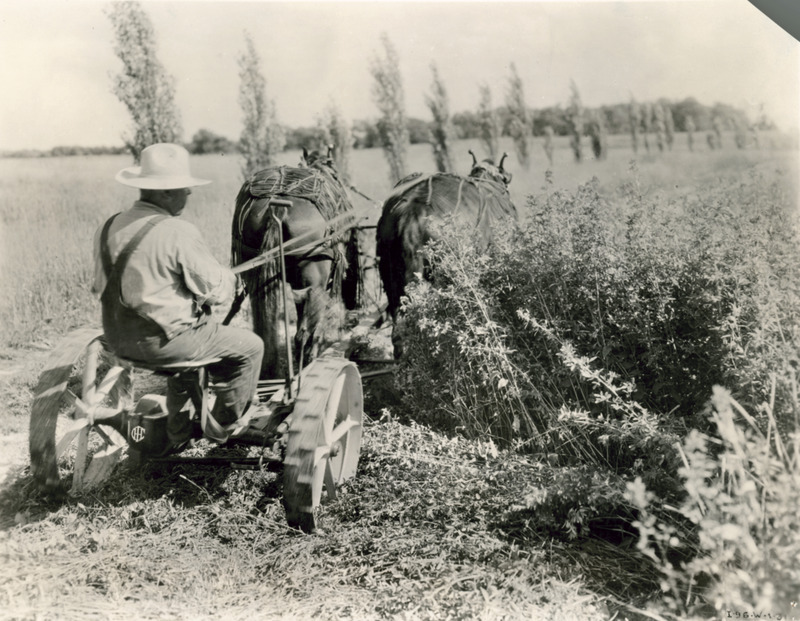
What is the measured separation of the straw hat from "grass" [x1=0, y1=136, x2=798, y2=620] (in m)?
1.32

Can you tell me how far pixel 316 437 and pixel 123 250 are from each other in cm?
116

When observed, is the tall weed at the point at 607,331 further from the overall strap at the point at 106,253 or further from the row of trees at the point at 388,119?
the overall strap at the point at 106,253

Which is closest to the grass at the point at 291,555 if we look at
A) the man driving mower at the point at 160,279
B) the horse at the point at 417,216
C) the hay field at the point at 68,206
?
the man driving mower at the point at 160,279

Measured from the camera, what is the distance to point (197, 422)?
324 cm

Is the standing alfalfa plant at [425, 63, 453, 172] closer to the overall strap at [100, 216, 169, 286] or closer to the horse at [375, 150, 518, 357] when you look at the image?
the horse at [375, 150, 518, 357]

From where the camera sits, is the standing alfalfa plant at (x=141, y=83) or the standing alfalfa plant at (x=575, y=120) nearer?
the standing alfalfa plant at (x=141, y=83)

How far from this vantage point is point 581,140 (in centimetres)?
491

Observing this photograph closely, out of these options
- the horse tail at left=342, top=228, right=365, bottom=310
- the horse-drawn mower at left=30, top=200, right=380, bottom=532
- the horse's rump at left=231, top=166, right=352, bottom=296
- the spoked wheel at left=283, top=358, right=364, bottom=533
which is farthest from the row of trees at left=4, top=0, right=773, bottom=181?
the spoked wheel at left=283, top=358, right=364, bottom=533

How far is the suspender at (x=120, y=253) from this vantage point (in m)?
2.82

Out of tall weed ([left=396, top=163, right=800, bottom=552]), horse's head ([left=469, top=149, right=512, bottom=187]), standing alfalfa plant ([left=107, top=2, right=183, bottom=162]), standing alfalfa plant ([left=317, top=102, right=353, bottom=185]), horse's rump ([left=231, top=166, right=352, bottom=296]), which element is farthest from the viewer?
horse's head ([left=469, top=149, right=512, bottom=187])

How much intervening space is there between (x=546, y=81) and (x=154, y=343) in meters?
2.96

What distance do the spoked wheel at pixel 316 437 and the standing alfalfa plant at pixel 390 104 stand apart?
78.5 inches

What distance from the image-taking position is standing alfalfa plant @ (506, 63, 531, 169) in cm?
443

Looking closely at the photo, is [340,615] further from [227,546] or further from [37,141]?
[37,141]
